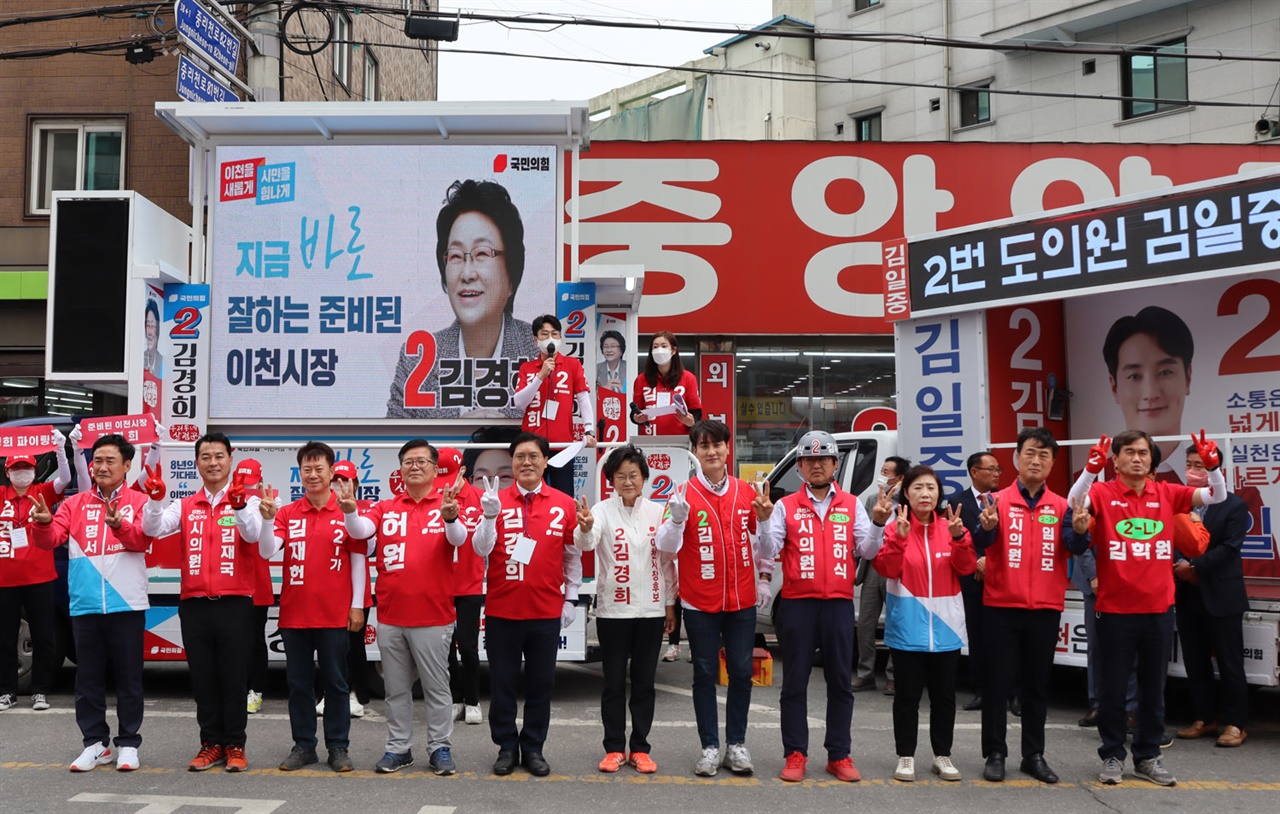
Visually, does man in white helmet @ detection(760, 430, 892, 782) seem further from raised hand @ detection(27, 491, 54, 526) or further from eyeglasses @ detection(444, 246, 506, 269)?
raised hand @ detection(27, 491, 54, 526)

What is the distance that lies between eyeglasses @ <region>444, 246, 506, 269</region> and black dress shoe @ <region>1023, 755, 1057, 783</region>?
537 centimetres

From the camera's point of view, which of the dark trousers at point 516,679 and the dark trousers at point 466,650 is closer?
the dark trousers at point 516,679

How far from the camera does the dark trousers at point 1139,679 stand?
6.25 meters

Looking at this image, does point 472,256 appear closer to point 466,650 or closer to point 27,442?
point 466,650

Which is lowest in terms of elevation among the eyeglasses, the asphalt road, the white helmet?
the asphalt road

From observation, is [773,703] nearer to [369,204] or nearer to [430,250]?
[430,250]

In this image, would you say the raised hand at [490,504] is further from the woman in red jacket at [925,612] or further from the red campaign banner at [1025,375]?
the red campaign banner at [1025,375]

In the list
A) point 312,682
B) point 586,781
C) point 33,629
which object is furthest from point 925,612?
point 33,629

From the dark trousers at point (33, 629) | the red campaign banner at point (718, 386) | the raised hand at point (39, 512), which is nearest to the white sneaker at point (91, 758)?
the raised hand at point (39, 512)

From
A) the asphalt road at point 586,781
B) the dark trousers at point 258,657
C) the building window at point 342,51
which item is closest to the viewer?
the asphalt road at point 586,781

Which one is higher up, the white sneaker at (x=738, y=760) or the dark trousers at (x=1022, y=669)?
the dark trousers at (x=1022, y=669)

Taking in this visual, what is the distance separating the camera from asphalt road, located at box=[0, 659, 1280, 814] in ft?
19.0

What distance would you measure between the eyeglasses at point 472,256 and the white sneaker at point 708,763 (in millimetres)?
4465

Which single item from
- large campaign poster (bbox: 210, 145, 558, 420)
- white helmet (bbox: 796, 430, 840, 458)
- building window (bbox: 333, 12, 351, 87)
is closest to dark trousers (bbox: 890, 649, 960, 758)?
white helmet (bbox: 796, 430, 840, 458)
